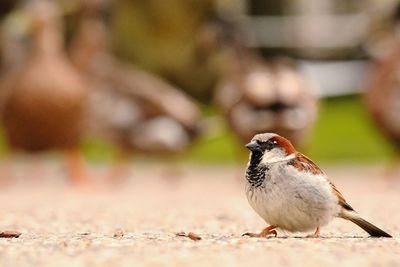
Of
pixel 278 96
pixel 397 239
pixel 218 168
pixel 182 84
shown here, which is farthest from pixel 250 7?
pixel 397 239

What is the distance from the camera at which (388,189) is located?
433 inches

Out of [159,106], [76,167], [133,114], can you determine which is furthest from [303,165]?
[159,106]

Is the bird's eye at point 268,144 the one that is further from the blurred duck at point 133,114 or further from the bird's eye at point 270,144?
the blurred duck at point 133,114

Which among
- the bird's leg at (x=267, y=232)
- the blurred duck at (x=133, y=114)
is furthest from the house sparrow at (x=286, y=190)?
the blurred duck at (x=133, y=114)

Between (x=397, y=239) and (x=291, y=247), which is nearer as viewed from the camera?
(x=291, y=247)

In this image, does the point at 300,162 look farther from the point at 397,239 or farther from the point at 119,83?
the point at 119,83

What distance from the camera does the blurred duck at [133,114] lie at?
13.2m

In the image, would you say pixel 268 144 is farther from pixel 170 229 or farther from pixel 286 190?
pixel 170 229

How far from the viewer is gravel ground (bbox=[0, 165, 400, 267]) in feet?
15.2

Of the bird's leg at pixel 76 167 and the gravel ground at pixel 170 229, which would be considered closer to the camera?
the gravel ground at pixel 170 229

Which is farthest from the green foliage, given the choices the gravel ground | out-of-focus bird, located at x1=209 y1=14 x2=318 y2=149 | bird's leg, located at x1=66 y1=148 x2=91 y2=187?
the gravel ground

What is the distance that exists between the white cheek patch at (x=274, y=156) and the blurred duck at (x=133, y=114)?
24.6 feet

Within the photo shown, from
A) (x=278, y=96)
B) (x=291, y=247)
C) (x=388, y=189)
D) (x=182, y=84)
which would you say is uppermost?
(x=182, y=84)

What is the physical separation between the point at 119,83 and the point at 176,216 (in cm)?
638
